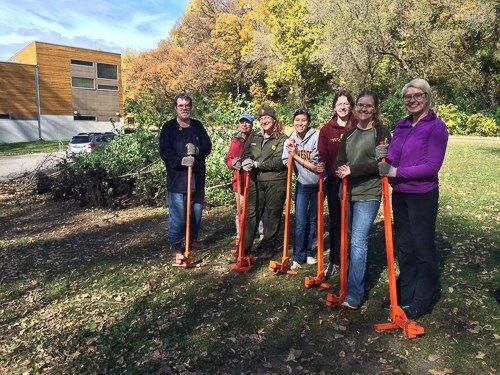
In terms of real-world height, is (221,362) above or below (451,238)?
below

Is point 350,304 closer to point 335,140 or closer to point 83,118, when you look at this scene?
point 335,140

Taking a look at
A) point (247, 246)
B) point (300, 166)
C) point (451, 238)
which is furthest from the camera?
point (451, 238)

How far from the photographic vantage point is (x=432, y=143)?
3.58 m

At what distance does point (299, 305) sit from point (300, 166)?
5.06 feet

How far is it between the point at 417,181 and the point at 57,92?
152ft

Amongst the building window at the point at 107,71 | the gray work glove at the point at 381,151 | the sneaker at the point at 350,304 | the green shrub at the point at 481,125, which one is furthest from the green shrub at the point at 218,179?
the building window at the point at 107,71

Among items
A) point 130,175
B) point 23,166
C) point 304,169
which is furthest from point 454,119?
point 304,169

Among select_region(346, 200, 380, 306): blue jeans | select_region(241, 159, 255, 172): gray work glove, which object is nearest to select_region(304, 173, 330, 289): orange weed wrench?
select_region(346, 200, 380, 306): blue jeans

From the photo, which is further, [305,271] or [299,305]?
[305,271]

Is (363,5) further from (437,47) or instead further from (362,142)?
(362,142)

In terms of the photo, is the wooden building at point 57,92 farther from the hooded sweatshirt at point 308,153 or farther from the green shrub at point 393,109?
the hooded sweatshirt at point 308,153

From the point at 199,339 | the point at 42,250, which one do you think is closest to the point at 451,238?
the point at 199,339

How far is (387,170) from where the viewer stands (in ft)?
12.2

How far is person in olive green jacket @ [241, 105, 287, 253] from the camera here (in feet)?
17.6
